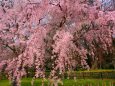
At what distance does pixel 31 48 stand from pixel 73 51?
1765mm

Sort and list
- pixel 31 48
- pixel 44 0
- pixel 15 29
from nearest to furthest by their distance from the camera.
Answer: pixel 31 48 → pixel 44 0 → pixel 15 29

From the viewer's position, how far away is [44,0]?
11.5 metres

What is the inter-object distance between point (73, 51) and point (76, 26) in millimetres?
961

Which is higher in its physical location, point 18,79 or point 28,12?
point 28,12

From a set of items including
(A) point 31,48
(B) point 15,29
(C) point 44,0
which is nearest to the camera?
(A) point 31,48

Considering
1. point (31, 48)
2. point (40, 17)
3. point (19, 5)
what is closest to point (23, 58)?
point (31, 48)

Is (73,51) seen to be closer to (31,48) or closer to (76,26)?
(76,26)

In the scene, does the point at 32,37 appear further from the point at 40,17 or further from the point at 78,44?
the point at 78,44

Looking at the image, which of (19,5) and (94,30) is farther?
(19,5)

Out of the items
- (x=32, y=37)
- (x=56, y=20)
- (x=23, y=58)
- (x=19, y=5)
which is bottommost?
(x=23, y=58)

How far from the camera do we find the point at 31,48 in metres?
10.6

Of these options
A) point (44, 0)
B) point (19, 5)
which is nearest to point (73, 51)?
point (44, 0)

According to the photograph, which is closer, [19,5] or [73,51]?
[73,51]

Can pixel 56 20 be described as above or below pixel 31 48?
above
